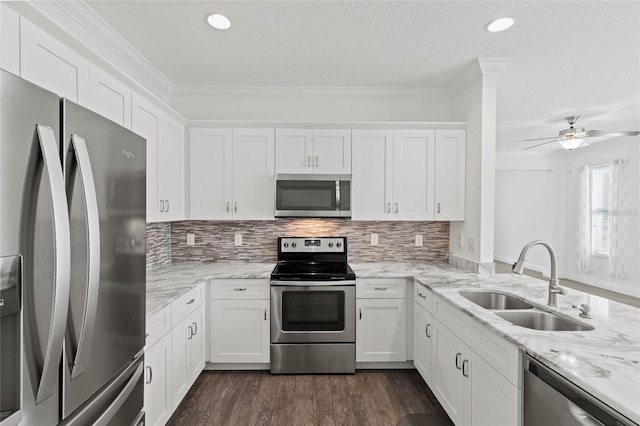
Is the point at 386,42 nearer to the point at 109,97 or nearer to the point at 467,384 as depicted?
the point at 109,97

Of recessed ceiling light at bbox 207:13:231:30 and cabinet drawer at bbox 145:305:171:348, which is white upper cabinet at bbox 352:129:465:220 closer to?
recessed ceiling light at bbox 207:13:231:30

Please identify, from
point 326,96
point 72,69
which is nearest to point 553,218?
point 326,96

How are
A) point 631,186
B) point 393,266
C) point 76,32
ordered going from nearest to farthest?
point 76,32
point 393,266
point 631,186

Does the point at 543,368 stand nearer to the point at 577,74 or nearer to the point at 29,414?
the point at 29,414

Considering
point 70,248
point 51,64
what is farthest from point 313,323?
point 51,64

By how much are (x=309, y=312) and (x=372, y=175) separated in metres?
1.40

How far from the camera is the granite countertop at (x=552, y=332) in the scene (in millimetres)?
1073

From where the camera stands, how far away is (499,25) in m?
2.17

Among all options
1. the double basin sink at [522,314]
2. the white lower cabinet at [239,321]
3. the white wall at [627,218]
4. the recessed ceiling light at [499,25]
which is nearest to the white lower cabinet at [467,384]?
the double basin sink at [522,314]

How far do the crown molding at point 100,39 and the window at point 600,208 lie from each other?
7165 mm

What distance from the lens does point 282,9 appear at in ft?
6.62

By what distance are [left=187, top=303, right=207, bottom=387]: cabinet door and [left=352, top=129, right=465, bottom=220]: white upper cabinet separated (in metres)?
1.62

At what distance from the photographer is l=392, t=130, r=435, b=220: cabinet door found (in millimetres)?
3162

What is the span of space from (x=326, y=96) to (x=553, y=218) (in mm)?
5929
